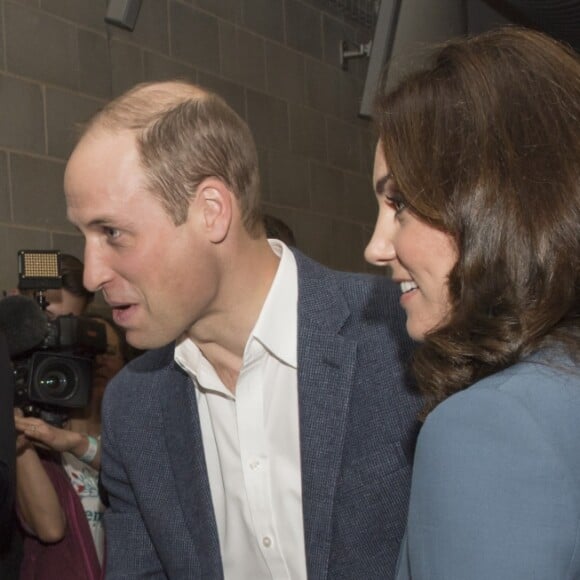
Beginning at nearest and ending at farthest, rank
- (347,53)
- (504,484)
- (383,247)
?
(504,484)
(383,247)
(347,53)

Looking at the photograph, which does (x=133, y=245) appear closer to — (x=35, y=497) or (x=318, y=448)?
(x=318, y=448)

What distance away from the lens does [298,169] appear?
16.4 feet

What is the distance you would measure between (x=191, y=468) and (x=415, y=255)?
790mm

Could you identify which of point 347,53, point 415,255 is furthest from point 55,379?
point 347,53

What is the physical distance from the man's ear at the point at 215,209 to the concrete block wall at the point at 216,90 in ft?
5.83

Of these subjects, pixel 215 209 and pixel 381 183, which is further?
pixel 215 209

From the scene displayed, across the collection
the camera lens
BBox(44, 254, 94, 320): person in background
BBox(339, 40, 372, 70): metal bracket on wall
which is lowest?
the camera lens

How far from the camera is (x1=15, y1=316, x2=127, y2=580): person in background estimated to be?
2.66 metres

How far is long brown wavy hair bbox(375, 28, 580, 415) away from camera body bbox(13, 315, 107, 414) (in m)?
1.68

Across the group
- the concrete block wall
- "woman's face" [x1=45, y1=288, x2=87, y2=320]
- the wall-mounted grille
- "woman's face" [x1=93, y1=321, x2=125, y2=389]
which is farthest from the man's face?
the wall-mounted grille

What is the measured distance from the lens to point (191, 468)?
1.75m

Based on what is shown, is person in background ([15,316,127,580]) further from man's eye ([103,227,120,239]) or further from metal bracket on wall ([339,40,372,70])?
metal bracket on wall ([339,40,372,70])

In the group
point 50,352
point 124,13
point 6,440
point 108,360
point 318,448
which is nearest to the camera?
point 318,448

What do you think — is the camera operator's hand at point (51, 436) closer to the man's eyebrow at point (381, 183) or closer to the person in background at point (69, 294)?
the person in background at point (69, 294)
